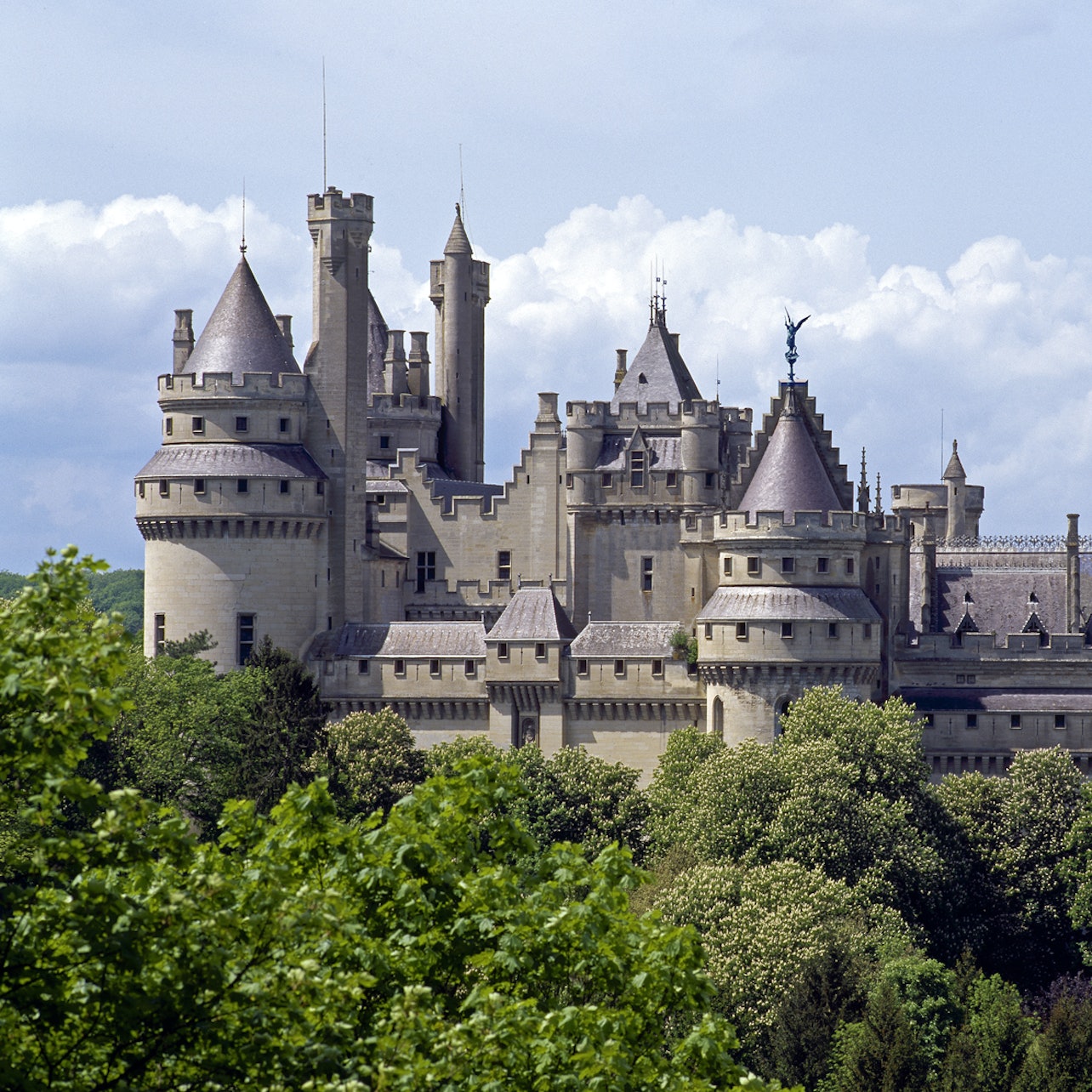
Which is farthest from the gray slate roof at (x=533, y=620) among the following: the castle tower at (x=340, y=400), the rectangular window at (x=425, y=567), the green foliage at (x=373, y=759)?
the rectangular window at (x=425, y=567)

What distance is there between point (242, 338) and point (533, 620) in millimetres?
14895

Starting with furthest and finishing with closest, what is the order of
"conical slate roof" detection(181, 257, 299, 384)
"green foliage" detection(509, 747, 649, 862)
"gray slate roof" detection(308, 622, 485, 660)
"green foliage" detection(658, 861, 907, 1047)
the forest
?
1. "conical slate roof" detection(181, 257, 299, 384)
2. "gray slate roof" detection(308, 622, 485, 660)
3. "green foliage" detection(509, 747, 649, 862)
4. "green foliage" detection(658, 861, 907, 1047)
5. the forest

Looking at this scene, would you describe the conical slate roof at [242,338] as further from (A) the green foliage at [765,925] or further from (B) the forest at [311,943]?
(B) the forest at [311,943]

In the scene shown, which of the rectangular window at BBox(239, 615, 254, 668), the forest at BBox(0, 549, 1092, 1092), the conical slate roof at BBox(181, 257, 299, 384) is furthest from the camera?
the conical slate roof at BBox(181, 257, 299, 384)

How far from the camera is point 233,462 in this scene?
93.8 m

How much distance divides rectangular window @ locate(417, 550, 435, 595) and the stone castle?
155 millimetres

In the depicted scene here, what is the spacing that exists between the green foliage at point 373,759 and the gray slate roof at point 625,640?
711cm

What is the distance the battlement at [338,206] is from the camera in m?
96.8

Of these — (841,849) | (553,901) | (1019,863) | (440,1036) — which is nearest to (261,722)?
(841,849)

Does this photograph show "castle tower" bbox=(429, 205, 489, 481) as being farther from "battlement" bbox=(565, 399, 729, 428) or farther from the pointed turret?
"battlement" bbox=(565, 399, 729, 428)

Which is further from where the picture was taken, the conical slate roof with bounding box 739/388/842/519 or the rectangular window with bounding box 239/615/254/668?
the rectangular window with bounding box 239/615/254/668

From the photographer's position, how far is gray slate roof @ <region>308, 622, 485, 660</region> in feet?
307

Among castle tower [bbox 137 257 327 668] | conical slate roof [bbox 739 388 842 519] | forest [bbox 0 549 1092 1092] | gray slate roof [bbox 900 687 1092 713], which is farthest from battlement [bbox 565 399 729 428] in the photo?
forest [bbox 0 549 1092 1092]

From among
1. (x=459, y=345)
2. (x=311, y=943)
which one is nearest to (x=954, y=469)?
(x=459, y=345)
